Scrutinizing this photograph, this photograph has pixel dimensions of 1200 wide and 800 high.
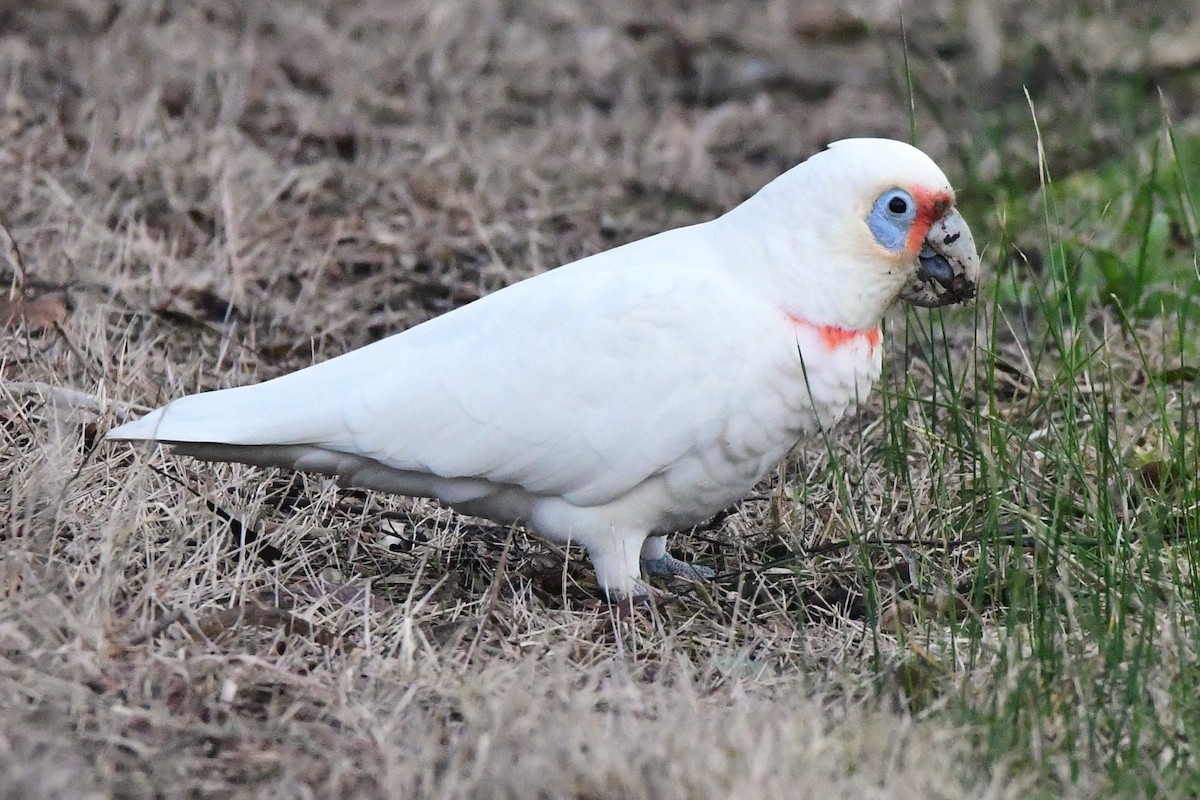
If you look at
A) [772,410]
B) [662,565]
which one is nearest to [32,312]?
[662,565]

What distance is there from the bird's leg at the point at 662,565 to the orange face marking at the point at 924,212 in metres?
0.88

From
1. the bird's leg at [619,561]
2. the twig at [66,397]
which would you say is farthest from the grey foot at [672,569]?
the twig at [66,397]

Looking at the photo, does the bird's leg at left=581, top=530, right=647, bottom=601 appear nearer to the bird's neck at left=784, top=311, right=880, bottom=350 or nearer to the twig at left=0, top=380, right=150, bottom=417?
the bird's neck at left=784, top=311, right=880, bottom=350

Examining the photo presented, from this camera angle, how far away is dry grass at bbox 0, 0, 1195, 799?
239cm

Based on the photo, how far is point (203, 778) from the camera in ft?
7.77

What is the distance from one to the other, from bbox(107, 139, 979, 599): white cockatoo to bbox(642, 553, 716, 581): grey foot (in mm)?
340

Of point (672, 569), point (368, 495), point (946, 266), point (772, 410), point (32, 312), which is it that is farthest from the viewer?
point (32, 312)

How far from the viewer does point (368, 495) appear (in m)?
3.69

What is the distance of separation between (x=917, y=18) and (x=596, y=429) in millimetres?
4984

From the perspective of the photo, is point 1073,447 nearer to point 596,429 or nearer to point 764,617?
point 764,617

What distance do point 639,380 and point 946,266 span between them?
0.70m

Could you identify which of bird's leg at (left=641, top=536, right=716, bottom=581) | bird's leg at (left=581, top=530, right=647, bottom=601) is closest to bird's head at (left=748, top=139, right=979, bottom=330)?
bird's leg at (left=581, top=530, right=647, bottom=601)

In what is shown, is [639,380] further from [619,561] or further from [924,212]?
[924,212]

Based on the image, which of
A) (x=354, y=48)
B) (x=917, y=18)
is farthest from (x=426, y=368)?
(x=917, y=18)
